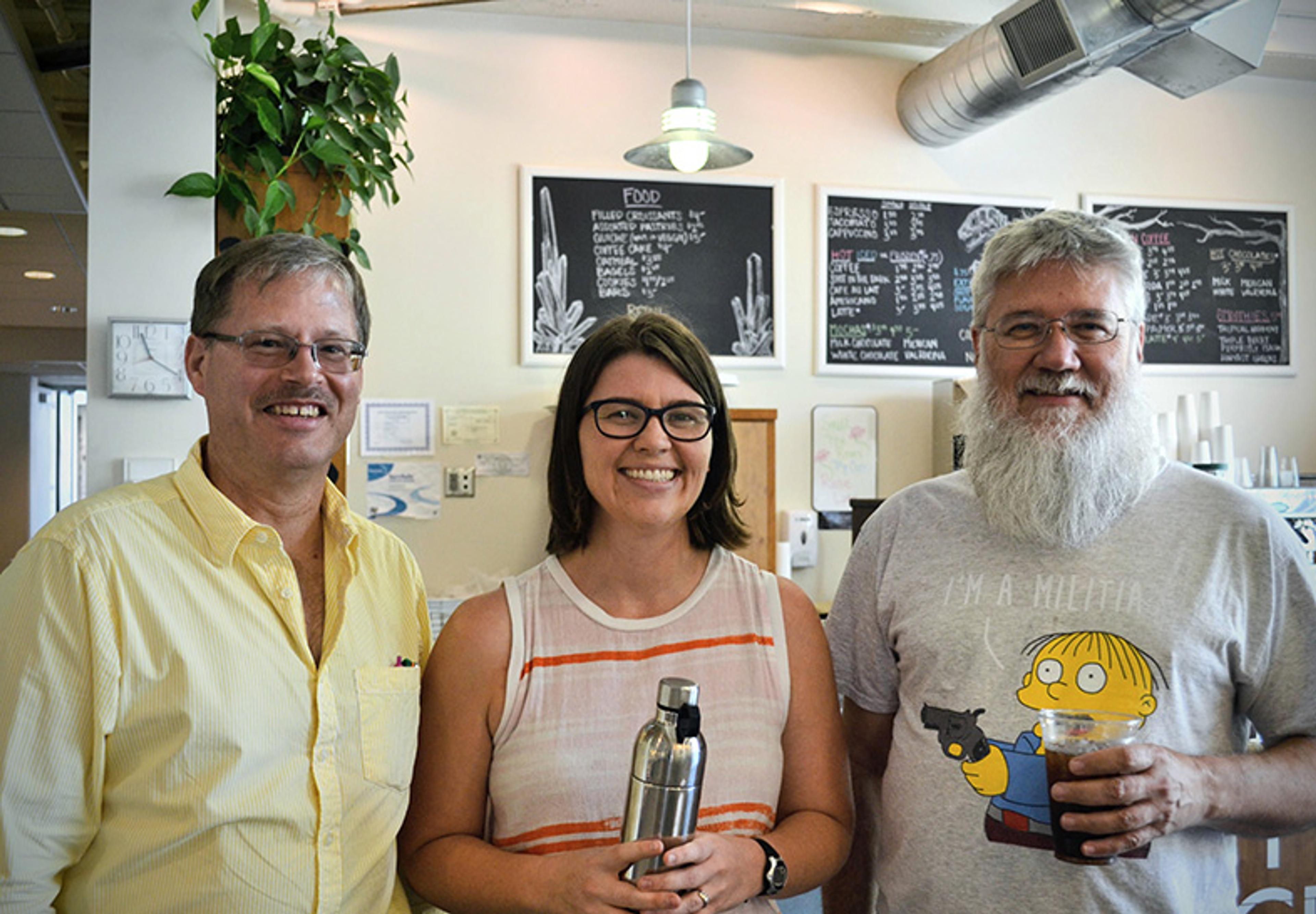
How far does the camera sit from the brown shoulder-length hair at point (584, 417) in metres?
Answer: 1.64

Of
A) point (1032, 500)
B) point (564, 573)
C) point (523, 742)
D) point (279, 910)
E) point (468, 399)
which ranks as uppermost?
point (468, 399)

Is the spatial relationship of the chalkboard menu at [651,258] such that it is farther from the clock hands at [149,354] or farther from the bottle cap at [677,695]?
the bottle cap at [677,695]

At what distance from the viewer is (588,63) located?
451cm

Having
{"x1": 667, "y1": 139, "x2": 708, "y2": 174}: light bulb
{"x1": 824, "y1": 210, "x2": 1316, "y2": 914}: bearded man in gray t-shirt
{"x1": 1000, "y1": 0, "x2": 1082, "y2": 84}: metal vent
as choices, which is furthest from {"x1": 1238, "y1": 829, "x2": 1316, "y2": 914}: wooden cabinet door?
{"x1": 667, "y1": 139, "x2": 708, "y2": 174}: light bulb

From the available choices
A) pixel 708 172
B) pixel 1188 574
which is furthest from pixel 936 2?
pixel 1188 574

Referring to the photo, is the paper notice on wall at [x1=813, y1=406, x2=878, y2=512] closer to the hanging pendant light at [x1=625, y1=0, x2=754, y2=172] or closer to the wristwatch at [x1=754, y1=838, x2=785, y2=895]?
the hanging pendant light at [x1=625, y1=0, x2=754, y2=172]

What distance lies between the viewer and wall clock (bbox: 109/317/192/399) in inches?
107

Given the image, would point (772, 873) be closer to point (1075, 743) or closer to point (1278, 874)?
point (1075, 743)

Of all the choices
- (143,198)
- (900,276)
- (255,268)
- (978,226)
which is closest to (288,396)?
(255,268)

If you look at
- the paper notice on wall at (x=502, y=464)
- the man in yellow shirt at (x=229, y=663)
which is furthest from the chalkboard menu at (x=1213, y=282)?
the man in yellow shirt at (x=229, y=663)

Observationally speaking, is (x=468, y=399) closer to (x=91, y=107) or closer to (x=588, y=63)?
(x=588, y=63)

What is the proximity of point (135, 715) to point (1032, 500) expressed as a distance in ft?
4.09

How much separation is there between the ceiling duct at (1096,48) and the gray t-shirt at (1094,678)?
2.37 meters

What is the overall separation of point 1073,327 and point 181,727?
1.34 meters
